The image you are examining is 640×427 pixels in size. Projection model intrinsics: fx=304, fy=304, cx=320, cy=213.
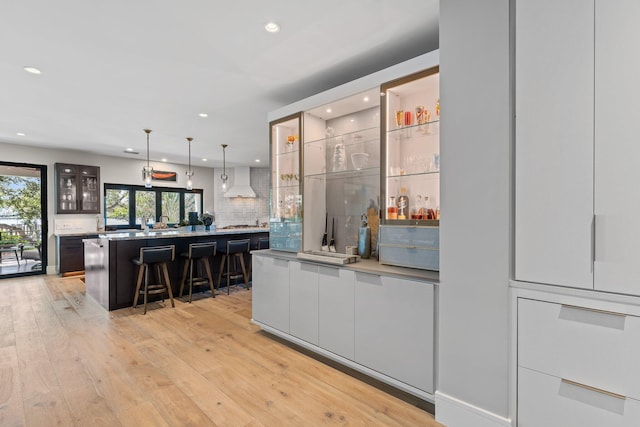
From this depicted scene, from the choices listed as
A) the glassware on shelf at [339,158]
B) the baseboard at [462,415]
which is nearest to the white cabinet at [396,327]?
the baseboard at [462,415]

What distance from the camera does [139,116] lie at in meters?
4.42

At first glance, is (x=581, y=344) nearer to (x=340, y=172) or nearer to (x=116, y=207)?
(x=340, y=172)

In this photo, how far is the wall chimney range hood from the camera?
9.19 metres

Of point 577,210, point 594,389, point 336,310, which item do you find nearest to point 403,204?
point 336,310

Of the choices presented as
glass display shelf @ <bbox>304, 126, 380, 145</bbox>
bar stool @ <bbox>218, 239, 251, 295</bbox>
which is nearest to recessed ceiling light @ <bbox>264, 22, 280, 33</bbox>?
glass display shelf @ <bbox>304, 126, 380, 145</bbox>

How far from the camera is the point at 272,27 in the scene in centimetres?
229

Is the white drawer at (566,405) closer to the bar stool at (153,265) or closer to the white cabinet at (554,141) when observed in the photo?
the white cabinet at (554,141)

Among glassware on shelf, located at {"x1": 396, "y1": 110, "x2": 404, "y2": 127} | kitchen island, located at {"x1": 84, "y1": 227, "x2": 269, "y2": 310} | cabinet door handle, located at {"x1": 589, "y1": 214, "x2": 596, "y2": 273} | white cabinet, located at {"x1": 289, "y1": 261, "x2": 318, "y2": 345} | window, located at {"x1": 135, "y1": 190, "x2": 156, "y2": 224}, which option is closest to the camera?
cabinet door handle, located at {"x1": 589, "y1": 214, "x2": 596, "y2": 273}

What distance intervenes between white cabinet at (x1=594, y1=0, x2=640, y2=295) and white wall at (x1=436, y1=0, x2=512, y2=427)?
0.36m

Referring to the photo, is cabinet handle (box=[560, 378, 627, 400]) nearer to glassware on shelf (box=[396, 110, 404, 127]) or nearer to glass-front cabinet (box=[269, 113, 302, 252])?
glassware on shelf (box=[396, 110, 404, 127])

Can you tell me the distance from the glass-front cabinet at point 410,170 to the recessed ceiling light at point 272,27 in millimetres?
942

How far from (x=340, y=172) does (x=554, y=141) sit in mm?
1842

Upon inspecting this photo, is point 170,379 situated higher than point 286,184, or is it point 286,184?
point 286,184

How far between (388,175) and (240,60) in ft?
5.64
